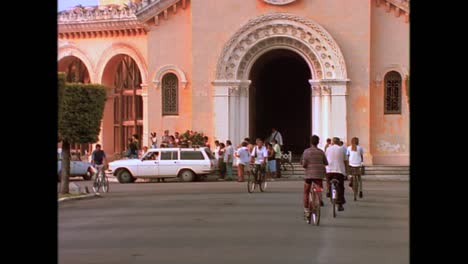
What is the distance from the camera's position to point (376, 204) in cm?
2109

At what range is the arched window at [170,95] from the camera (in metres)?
35.2

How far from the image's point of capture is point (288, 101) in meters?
41.7

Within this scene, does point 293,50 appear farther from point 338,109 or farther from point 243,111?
point 243,111

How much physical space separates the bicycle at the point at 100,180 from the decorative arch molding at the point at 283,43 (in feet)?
31.5

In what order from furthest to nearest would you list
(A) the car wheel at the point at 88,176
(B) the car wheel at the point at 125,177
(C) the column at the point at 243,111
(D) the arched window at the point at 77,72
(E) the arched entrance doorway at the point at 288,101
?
(D) the arched window at the point at 77,72
(E) the arched entrance doorway at the point at 288,101
(A) the car wheel at the point at 88,176
(C) the column at the point at 243,111
(B) the car wheel at the point at 125,177

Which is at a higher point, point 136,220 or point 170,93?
point 170,93

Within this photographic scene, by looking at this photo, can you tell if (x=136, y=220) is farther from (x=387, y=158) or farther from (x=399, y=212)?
(x=387, y=158)

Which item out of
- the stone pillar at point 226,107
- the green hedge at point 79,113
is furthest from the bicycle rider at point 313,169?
the stone pillar at point 226,107

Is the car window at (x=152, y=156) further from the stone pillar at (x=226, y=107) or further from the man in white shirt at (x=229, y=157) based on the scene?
the stone pillar at (x=226, y=107)

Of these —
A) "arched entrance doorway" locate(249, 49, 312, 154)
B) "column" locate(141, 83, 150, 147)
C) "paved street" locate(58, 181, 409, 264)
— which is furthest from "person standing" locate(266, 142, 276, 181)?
"arched entrance doorway" locate(249, 49, 312, 154)

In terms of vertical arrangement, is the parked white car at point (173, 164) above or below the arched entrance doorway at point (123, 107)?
below
